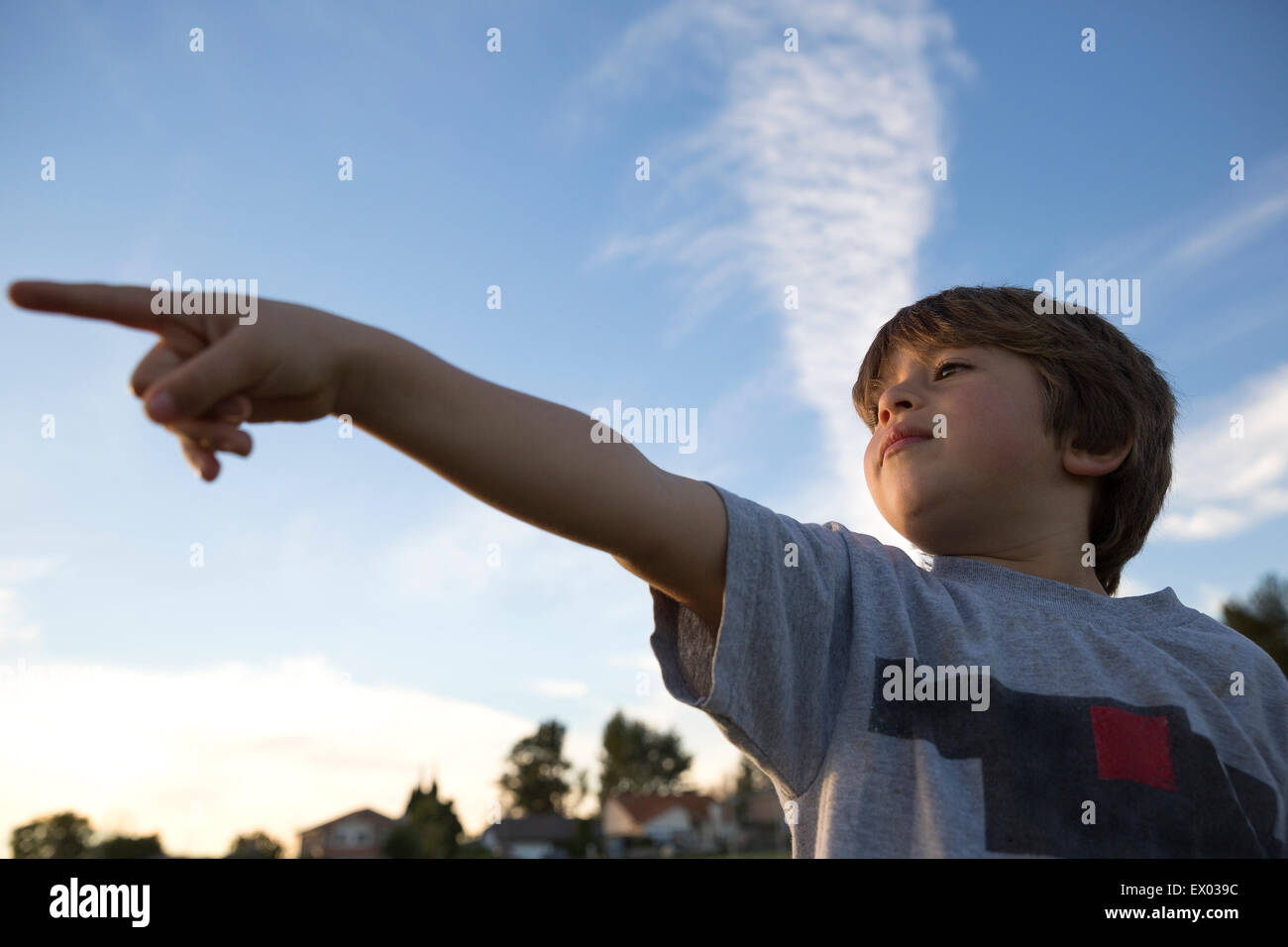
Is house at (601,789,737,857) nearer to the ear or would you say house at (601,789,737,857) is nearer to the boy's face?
the ear

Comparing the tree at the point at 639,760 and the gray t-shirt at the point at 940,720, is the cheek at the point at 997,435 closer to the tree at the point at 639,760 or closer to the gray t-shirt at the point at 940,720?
the gray t-shirt at the point at 940,720

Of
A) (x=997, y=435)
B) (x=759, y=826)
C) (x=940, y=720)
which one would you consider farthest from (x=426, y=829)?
(x=940, y=720)

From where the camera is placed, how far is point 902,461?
2084 mm

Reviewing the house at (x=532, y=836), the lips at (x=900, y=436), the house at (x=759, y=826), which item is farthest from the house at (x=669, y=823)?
the lips at (x=900, y=436)

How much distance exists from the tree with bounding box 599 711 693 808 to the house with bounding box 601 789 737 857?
256 inches

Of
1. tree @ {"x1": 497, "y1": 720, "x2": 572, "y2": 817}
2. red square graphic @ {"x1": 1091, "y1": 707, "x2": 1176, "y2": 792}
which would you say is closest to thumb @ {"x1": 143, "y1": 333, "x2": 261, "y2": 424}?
red square graphic @ {"x1": 1091, "y1": 707, "x2": 1176, "y2": 792}

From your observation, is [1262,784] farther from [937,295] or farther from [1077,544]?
[937,295]

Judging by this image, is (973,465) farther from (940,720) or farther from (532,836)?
(532,836)

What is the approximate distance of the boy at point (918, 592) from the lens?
1.22m

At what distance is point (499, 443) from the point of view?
1.27 meters

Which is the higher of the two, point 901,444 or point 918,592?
point 901,444

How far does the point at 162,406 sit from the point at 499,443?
435mm
